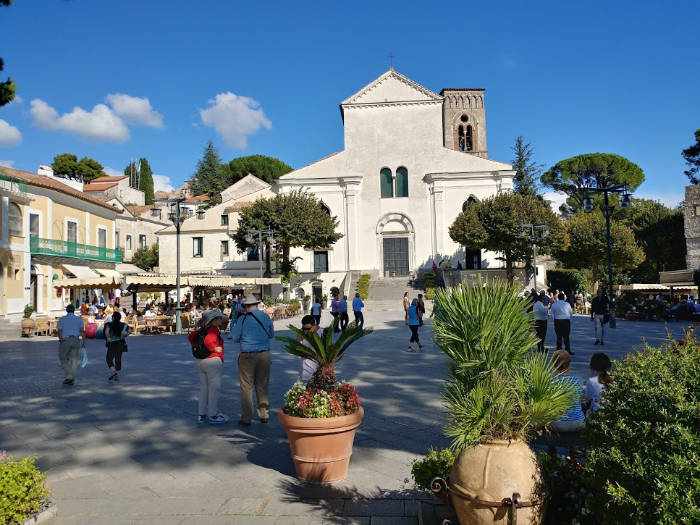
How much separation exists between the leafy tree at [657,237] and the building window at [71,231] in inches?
1750

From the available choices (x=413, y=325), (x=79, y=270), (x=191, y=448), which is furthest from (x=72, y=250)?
(x=191, y=448)

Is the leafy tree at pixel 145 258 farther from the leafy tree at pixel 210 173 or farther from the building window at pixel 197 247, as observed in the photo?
the leafy tree at pixel 210 173

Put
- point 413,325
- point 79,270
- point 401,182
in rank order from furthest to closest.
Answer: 1. point 401,182
2. point 79,270
3. point 413,325

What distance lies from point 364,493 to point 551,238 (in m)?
33.1

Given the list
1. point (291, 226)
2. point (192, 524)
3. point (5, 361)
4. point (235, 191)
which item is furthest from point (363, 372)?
point (235, 191)

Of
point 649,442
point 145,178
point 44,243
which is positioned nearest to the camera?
point 649,442

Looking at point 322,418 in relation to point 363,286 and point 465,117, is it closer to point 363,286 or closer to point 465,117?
point 363,286

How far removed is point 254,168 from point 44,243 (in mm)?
50142

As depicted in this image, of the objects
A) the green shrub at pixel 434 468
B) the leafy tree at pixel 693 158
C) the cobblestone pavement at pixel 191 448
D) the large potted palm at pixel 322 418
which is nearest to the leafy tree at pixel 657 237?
the leafy tree at pixel 693 158

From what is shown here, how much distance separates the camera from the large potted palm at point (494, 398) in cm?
333

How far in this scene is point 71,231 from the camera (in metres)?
32.1

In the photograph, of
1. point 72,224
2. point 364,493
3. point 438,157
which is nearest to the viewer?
point 364,493

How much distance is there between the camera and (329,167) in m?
42.7

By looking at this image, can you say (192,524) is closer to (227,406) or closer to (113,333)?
(227,406)
